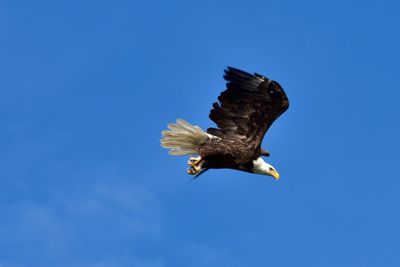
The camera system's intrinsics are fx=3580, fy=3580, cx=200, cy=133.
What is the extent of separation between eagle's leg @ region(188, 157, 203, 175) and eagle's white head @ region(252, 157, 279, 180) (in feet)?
2.92

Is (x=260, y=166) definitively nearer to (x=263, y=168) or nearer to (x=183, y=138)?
(x=263, y=168)

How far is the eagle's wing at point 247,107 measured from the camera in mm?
55156

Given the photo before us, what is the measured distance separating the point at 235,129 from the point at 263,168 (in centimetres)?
81

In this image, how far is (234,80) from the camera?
2169 inches

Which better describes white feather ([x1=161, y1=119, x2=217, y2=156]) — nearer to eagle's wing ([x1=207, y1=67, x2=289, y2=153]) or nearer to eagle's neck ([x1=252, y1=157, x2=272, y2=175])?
eagle's wing ([x1=207, y1=67, x2=289, y2=153])

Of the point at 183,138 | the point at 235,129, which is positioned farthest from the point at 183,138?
the point at 235,129

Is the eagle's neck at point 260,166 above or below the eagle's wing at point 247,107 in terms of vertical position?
below

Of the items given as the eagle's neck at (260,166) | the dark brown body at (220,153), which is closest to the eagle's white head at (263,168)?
the eagle's neck at (260,166)

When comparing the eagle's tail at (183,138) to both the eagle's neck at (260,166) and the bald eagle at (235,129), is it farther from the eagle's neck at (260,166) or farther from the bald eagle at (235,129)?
the eagle's neck at (260,166)

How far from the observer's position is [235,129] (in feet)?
182

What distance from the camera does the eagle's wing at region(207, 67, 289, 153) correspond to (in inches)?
2172

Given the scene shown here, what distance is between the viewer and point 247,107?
2181 inches

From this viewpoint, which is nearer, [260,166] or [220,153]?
[220,153]

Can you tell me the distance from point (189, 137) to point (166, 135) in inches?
15.0
